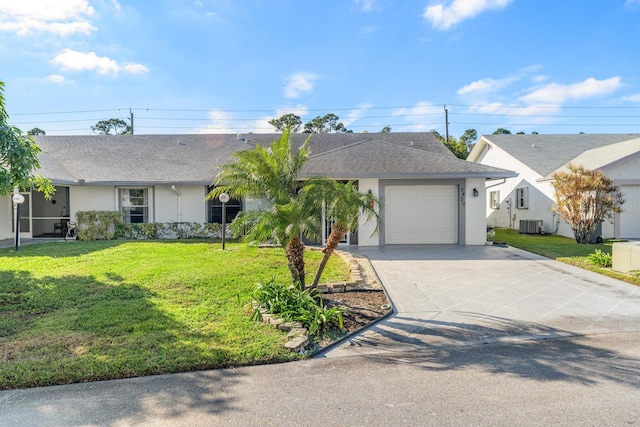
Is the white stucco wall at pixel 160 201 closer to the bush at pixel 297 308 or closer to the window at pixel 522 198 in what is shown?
the bush at pixel 297 308

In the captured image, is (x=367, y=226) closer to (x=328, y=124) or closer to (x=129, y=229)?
(x=129, y=229)

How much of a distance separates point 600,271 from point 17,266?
14.7m

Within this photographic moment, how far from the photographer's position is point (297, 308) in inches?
225

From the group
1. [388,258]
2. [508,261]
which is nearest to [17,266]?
[388,258]

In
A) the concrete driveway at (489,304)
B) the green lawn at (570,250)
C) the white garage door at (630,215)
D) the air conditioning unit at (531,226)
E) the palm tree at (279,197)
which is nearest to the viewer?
the concrete driveway at (489,304)

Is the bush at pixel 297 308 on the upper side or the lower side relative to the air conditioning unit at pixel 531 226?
lower

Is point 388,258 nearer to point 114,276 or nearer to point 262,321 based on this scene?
point 262,321

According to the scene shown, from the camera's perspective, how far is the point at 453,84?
23.0m

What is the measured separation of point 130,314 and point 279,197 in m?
3.05

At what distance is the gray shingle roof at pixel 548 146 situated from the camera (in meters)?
19.3

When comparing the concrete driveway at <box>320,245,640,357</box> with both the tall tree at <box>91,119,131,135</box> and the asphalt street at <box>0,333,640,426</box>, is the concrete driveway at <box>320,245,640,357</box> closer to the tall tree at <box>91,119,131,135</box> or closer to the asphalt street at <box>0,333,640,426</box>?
the asphalt street at <box>0,333,640,426</box>

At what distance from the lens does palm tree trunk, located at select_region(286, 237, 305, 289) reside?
21.1 ft

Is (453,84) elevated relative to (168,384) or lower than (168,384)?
elevated

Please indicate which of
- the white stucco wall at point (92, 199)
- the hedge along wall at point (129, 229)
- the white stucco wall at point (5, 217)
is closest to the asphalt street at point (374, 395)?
the hedge along wall at point (129, 229)
